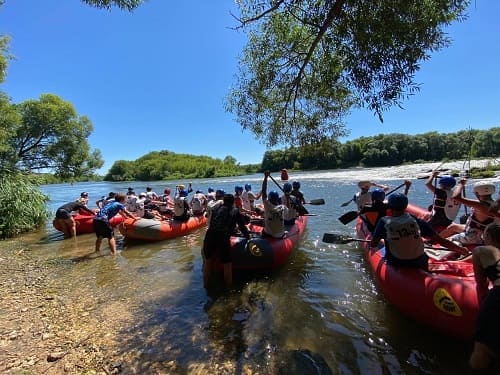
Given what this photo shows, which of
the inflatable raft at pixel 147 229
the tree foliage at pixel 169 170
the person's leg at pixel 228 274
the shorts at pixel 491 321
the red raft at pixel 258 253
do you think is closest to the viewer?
the shorts at pixel 491 321

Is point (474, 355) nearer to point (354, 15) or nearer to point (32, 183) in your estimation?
point (354, 15)

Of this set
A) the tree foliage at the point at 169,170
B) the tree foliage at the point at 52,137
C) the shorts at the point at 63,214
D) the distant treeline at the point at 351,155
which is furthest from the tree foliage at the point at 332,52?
the tree foliage at the point at 169,170

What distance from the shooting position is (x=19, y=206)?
11914mm

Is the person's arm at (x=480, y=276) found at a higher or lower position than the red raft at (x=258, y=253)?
higher

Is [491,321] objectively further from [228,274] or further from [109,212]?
[109,212]

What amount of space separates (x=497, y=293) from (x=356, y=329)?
6.63 feet

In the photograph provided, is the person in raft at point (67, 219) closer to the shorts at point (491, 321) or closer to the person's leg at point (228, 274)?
the person's leg at point (228, 274)

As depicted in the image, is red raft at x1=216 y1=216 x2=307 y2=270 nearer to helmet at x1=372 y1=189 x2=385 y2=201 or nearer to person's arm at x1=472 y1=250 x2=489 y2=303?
helmet at x1=372 y1=189 x2=385 y2=201

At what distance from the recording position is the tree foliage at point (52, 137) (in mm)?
16703

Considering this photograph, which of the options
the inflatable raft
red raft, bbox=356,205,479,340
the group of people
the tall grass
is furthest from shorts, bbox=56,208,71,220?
red raft, bbox=356,205,479,340

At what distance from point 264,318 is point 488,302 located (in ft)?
9.30

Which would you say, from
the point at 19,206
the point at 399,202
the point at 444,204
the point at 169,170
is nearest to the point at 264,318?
the point at 399,202

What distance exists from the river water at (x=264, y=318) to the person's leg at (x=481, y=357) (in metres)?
0.44

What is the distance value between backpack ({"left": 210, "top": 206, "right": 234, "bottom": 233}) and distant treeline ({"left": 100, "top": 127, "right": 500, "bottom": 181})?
2.52 metres
